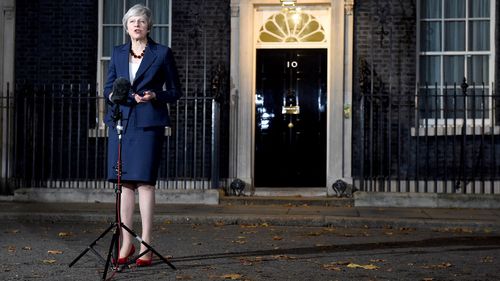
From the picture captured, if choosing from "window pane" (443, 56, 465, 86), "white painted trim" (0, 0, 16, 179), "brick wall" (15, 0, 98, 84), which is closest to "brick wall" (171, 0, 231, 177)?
"brick wall" (15, 0, 98, 84)

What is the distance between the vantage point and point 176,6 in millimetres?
14164

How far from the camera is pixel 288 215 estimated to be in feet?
36.1

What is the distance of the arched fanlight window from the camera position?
14.1m

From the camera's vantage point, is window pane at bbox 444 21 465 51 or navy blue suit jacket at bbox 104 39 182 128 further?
window pane at bbox 444 21 465 51

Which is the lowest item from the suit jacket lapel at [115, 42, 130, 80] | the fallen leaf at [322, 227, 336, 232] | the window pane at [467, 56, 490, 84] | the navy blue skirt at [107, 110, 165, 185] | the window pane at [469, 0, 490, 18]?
the fallen leaf at [322, 227, 336, 232]

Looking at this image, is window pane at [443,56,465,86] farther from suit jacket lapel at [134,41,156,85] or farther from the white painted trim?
suit jacket lapel at [134,41,156,85]

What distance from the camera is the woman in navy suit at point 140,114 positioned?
21.2 ft

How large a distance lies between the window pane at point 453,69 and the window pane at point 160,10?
451cm

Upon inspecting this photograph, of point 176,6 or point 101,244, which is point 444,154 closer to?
point 176,6

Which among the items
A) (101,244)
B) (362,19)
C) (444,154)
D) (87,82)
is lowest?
(101,244)

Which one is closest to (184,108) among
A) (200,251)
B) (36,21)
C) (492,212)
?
(36,21)

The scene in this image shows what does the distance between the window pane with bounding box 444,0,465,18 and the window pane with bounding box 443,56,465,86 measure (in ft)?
2.17

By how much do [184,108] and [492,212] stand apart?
4946 mm

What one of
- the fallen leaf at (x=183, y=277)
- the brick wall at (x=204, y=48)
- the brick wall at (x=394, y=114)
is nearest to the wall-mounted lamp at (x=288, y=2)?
the brick wall at (x=204, y=48)
